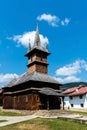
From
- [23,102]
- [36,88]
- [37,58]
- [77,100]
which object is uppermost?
[37,58]

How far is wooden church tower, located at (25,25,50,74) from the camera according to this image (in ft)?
133

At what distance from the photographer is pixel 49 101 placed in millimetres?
36688

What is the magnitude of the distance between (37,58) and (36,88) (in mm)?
7930

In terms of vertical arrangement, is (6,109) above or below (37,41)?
below

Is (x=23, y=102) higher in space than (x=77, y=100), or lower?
higher

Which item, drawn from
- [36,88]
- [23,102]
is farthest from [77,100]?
[36,88]

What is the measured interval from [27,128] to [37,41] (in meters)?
28.6

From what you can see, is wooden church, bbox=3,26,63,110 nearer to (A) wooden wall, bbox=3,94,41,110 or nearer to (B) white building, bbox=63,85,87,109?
(A) wooden wall, bbox=3,94,41,110

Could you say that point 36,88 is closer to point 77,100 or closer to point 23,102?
point 23,102

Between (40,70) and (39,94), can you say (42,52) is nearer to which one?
(40,70)

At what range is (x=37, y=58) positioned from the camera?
4106 cm

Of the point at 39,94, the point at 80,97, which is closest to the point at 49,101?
the point at 39,94

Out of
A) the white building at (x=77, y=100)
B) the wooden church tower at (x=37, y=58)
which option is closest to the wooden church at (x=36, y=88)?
the wooden church tower at (x=37, y=58)

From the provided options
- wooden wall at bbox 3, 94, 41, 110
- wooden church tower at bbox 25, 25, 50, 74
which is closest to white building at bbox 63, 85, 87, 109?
wooden church tower at bbox 25, 25, 50, 74
